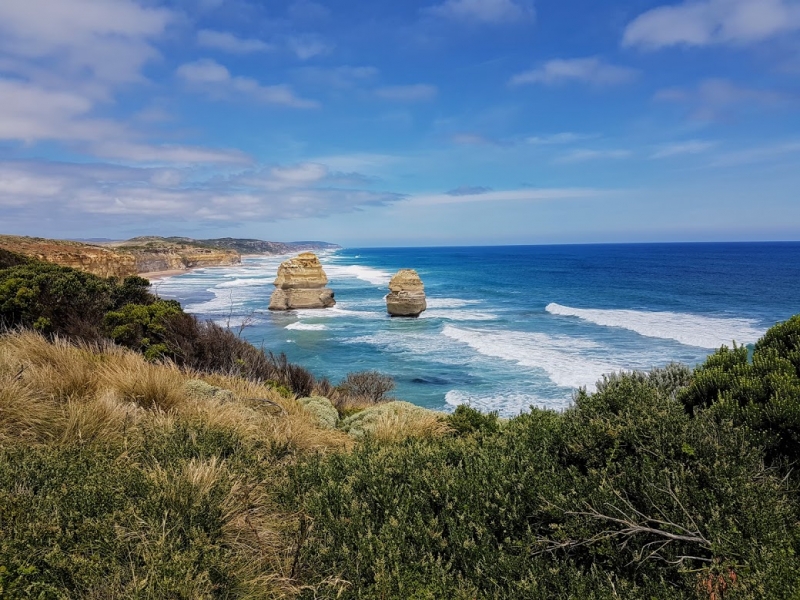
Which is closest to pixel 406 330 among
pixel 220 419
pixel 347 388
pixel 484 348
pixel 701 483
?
pixel 484 348

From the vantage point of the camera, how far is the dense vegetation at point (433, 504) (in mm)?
2752

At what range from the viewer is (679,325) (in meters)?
36.2

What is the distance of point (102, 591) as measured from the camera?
8.59 feet

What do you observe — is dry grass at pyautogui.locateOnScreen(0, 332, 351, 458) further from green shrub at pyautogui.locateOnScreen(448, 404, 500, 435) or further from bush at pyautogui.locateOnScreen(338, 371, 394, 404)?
bush at pyautogui.locateOnScreen(338, 371, 394, 404)

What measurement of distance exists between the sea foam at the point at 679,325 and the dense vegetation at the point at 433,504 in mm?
28148

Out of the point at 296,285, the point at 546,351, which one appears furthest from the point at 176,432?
the point at 296,285

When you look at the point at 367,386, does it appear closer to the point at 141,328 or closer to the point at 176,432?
the point at 141,328

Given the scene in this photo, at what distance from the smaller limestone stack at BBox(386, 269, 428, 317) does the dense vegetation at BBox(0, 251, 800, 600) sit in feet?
122

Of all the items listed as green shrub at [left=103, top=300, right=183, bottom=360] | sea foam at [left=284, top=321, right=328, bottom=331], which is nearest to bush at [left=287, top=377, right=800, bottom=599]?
green shrub at [left=103, top=300, right=183, bottom=360]

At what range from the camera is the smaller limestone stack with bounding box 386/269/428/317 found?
140ft

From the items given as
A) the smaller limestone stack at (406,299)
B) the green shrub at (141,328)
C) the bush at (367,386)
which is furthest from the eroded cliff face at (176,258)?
the green shrub at (141,328)

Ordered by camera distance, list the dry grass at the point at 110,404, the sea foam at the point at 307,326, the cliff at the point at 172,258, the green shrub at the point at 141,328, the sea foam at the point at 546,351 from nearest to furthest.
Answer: the dry grass at the point at 110,404
the green shrub at the point at 141,328
the sea foam at the point at 546,351
the sea foam at the point at 307,326
the cliff at the point at 172,258

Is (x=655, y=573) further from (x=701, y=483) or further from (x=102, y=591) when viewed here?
(x=102, y=591)

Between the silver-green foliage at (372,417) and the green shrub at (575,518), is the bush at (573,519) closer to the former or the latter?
the green shrub at (575,518)
